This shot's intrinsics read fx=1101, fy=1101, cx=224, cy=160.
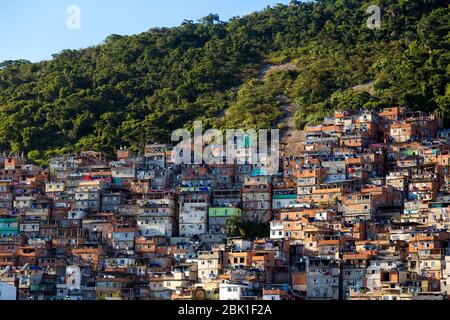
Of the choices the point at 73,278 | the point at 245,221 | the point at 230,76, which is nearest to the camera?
the point at 73,278

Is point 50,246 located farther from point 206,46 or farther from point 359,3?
point 359,3

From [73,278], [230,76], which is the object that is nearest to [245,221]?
[73,278]

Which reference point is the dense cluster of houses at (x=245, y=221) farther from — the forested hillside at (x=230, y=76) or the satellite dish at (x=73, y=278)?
the forested hillside at (x=230, y=76)

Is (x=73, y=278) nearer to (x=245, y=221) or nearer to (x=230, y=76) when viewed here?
(x=245, y=221)

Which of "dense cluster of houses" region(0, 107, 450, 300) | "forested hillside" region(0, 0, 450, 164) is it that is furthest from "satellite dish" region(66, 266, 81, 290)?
"forested hillside" region(0, 0, 450, 164)

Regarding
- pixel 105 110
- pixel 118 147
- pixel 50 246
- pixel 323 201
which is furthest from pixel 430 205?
pixel 105 110

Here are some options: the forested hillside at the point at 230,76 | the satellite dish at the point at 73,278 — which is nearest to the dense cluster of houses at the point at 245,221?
the satellite dish at the point at 73,278
